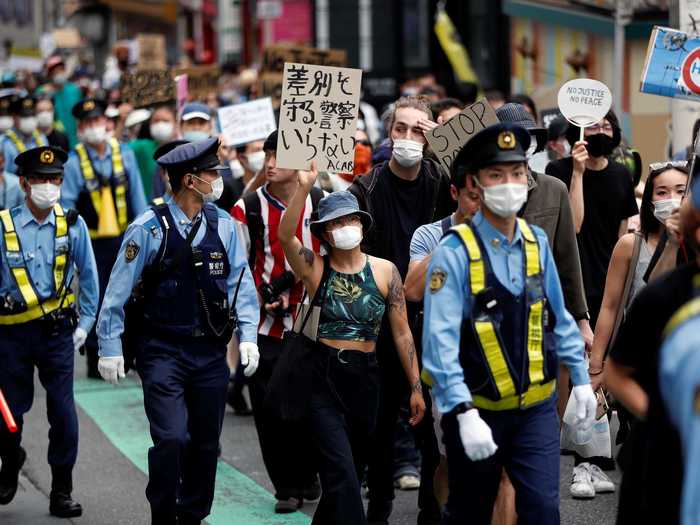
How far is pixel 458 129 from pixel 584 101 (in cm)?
134

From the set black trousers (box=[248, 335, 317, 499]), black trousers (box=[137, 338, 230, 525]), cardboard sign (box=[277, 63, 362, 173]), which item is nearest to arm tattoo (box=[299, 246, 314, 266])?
cardboard sign (box=[277, 63, 362, 173])

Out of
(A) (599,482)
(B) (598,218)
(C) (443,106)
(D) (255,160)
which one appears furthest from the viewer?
(D) (255,160)

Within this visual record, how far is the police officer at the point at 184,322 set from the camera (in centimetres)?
726

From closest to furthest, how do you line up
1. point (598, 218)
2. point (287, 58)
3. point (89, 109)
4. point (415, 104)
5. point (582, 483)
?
1. point (415, 104)
2. point (582, 483)
3. point (598, 218)
4. point (89, 109)
5. point (287, 58)

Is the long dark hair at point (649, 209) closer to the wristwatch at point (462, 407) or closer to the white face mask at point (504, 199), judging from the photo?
the white face mask at point (504, 199)

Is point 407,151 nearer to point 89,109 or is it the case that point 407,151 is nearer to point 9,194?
point 89,109

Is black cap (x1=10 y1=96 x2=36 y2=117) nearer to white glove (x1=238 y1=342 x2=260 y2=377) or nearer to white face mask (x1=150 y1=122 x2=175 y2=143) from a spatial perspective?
white face mask (x1=150 y1=122 x2=175 y2=143)

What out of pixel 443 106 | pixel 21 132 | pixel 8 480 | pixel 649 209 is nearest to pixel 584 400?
pixel 649 209

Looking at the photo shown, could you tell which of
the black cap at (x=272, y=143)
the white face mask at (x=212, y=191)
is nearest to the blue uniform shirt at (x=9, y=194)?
the black cap at (x=272, y=143)

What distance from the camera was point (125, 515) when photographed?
329 inches

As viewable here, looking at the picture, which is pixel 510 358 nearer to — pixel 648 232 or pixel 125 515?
pixel 648 232

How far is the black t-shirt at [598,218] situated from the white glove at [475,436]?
3.70 m

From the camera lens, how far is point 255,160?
37.2 ft

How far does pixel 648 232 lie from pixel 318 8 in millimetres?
26568
